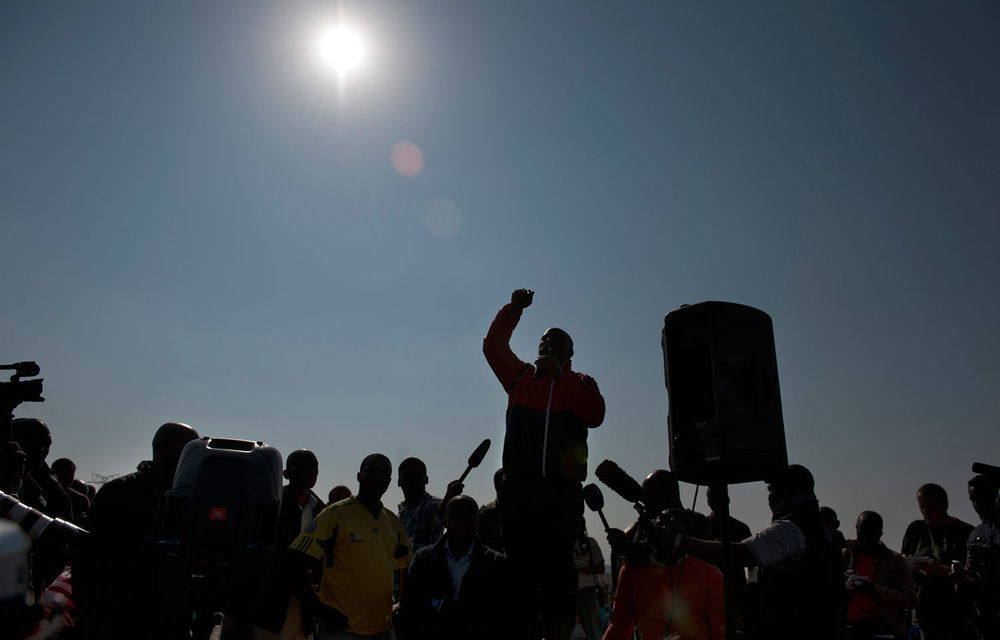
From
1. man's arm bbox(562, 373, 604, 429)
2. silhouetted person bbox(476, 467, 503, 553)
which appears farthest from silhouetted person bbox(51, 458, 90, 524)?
man's arm bbox(562, 373, 604, 429)

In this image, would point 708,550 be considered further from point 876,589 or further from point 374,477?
point 876,589

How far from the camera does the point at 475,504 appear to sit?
18.8 ft

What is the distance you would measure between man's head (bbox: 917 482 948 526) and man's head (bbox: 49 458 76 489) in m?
10.5

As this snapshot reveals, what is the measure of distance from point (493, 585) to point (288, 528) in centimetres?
181

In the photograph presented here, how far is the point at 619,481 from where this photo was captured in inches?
178

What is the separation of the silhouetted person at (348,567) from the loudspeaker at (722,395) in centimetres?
250

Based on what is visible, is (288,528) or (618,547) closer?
(618,547)

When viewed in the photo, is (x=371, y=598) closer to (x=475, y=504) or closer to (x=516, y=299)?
(x=475, y=504)

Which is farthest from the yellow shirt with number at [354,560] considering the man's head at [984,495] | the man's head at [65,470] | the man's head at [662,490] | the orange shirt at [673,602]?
the man's head at [984,495]

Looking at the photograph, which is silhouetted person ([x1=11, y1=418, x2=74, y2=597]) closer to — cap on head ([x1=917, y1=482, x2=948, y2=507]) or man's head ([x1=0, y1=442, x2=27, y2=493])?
man's head ([x1=0, y1=442, x2=27, y2=493])

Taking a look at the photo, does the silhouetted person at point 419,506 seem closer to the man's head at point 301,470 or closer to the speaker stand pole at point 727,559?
the man's head at point 301,470

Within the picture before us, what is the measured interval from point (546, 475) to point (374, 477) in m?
1.65

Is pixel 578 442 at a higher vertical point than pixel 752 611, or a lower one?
higher

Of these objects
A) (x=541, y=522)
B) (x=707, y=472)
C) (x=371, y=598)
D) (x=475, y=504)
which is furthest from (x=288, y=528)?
(x=707, y=472)
